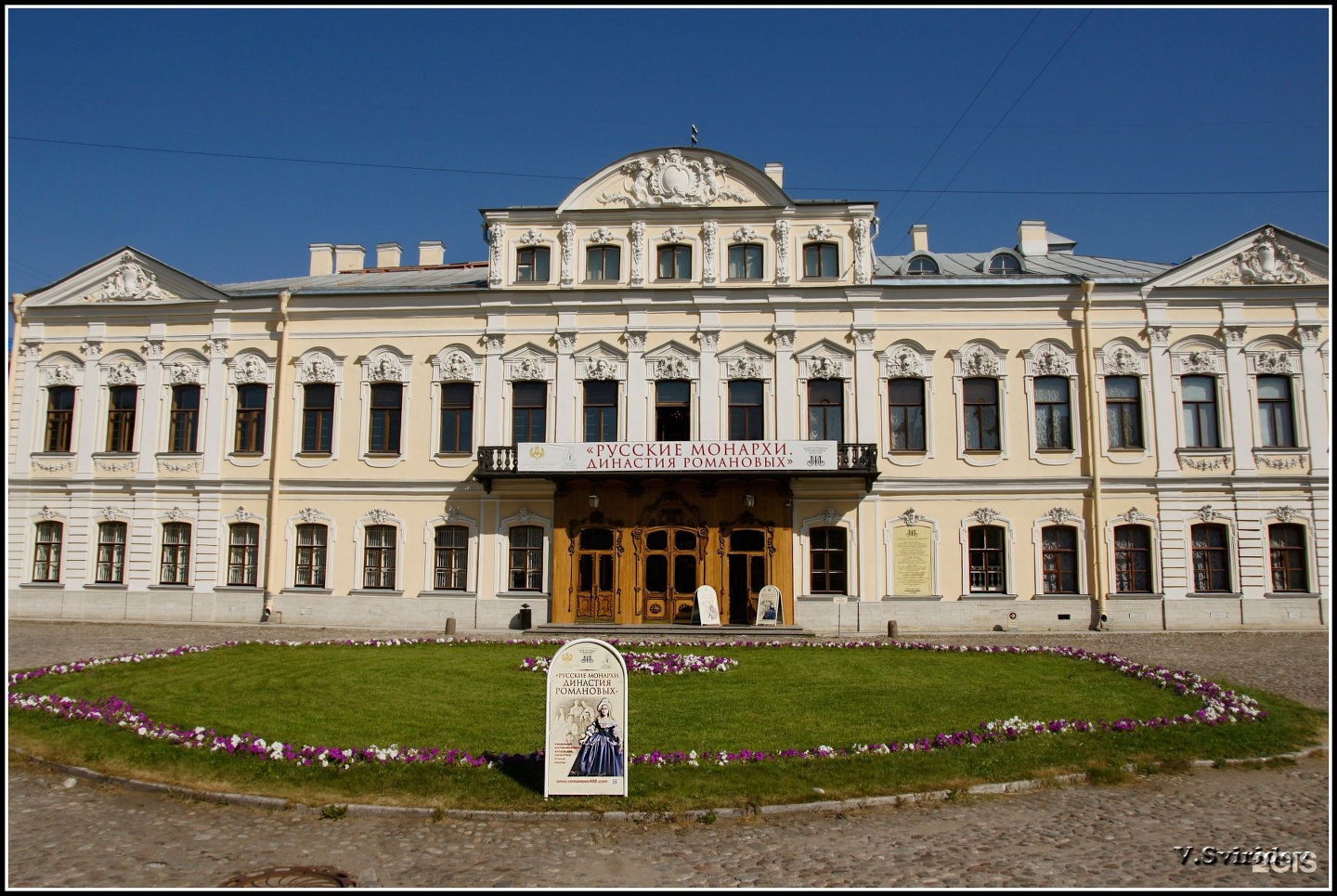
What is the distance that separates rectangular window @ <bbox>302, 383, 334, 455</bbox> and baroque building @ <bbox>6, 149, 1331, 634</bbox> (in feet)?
0.32

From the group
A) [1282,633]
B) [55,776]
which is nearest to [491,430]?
[55,776]

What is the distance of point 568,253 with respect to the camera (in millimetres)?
26734

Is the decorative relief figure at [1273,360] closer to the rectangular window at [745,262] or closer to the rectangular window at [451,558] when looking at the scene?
the rectangular window at [745,262]

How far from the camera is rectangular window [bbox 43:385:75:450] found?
27.9 meters

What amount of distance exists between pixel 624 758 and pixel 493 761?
1818mm

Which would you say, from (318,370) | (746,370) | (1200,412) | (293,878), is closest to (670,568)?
(746,370)

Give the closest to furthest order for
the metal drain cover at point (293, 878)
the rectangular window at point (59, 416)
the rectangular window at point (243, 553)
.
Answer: the metal drain cover at point (293, 878), the rectangular window at point (243, 553), the rectangular window at point (59, 416)

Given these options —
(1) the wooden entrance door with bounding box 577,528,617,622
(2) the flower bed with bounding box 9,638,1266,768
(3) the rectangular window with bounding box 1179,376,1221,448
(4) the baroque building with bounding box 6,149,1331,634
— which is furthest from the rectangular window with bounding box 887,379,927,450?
(2) the flower bed with bounding box 9,638,1266,768

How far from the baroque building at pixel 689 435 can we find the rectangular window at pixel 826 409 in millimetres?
103

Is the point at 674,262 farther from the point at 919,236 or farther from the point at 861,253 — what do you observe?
the point at 919,236

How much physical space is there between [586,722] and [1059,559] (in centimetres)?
1933

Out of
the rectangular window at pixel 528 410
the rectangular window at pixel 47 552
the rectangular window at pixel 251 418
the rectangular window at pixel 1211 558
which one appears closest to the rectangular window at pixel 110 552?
the rectangular window at pixel 47 552

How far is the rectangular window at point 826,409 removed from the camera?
84.5ft

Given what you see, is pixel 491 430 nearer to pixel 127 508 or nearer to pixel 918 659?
pixel 127 508
